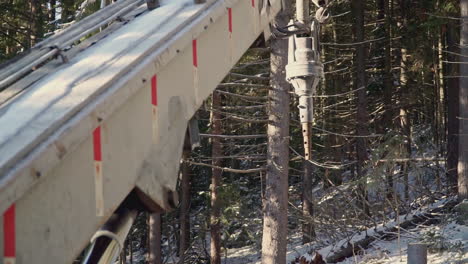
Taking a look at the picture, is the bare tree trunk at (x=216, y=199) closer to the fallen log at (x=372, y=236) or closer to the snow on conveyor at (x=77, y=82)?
the fallen log at (x=372, y=236)

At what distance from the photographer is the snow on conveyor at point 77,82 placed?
7.51 ft

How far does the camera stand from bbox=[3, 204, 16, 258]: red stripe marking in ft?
6.81

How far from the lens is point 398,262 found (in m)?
12.4

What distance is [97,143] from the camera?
2623 mm

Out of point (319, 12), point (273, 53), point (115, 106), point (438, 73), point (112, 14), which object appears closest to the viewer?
point (115, 106)

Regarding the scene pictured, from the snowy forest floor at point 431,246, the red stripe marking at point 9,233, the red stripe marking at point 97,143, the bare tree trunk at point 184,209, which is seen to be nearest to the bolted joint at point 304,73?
the red stripe marking at point 97,143

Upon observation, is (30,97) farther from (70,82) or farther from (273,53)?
(273,53)

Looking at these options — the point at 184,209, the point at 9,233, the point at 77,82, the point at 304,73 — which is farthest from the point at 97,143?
the point at 184,209

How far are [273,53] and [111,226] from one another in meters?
8.91

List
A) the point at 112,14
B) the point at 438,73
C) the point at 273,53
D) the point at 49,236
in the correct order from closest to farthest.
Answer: the point at 49,236, the point at 112,14, the point at 273,53, the point at 438,73

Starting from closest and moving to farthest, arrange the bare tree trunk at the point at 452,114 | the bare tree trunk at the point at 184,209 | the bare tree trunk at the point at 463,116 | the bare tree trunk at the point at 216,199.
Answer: the bare tree trunk at the point at 463,116 → the bare tree trunk at the point at 452,114 → the bare tree trunk at the point at 216,199 → the bare tree trunk at the point at 184,209

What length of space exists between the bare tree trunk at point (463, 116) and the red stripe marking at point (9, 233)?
48.6 feet

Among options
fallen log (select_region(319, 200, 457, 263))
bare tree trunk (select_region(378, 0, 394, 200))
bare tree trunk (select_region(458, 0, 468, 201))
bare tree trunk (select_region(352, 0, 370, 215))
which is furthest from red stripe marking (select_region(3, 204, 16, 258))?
bare tree trunk (select_region(378, 0, 394, 200))

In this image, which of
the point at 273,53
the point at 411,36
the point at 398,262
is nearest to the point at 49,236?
the point at 273,53
